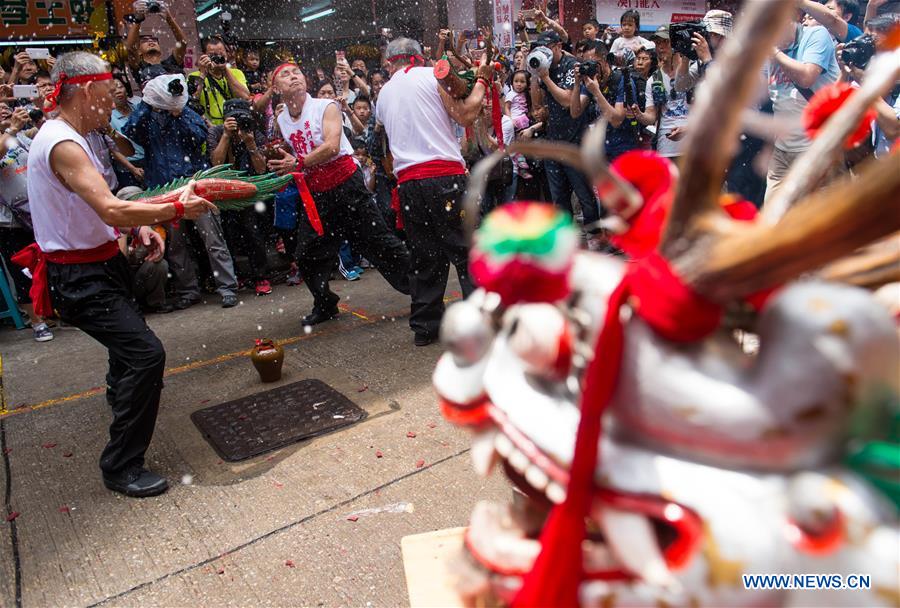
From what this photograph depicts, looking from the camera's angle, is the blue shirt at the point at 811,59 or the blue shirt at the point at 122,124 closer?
the blue shirt at the point at 811,59

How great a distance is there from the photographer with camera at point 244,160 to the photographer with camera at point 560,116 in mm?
2858

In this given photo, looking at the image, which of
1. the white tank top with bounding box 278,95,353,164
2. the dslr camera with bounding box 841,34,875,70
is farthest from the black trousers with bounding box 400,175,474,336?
the dslr camera with bounding box 841,34,875,70

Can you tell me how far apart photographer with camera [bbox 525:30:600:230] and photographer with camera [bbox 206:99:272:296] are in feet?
9.38

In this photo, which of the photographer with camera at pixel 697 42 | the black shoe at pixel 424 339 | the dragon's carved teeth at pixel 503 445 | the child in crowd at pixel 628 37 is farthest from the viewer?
the child in crowd at pixel 628 37

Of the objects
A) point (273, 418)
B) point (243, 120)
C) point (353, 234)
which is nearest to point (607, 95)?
point (353, 234)

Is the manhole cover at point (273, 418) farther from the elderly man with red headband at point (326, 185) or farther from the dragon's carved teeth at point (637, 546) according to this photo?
the dragon's carved teeth at point (637, 546)

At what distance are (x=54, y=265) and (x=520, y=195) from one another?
220 inches

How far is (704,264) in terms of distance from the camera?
3.22ft

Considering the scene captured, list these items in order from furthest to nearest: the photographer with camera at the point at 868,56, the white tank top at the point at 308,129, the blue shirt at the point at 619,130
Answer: the blue shirt at the point at 619,130 → the white tank top at the point at 308,129 → the photographer with camera at the point at 868,56

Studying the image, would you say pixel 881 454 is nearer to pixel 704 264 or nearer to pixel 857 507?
pixel 857 507

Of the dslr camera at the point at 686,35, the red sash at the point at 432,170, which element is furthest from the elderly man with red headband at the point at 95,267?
the dslr camera at the point at 686,35

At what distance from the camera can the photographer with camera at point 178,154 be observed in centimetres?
597

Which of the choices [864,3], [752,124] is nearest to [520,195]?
[864,3]

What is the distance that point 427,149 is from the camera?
175 inches
